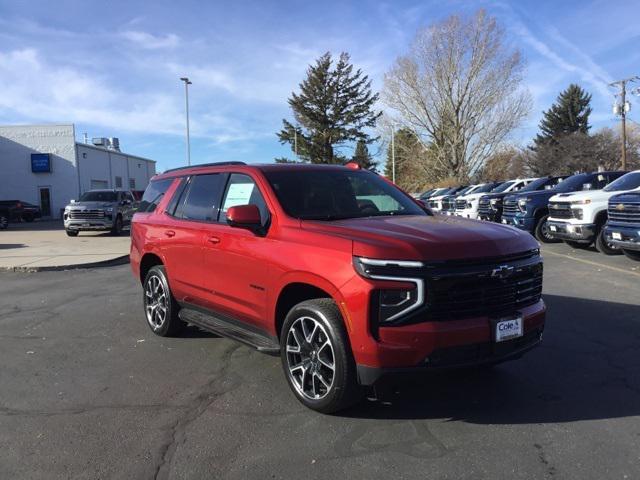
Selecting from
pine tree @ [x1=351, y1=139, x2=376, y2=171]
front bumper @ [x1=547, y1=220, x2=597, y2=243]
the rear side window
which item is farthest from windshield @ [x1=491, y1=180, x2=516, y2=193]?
pine tree @ [x1=351, y1=139, x2=376, y2=171]

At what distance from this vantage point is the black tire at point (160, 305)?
5748 mm

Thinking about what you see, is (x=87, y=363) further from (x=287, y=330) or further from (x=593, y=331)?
(x=593, y=331)

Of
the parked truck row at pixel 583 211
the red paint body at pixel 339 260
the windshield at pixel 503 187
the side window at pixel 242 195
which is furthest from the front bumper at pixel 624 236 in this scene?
the windshield at pixel 503 187

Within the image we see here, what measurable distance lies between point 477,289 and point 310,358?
4.13 feet

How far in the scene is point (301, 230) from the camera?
3967 millimetres

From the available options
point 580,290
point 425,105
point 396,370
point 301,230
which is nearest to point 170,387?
point 301,230

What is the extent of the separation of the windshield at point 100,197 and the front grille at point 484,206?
13.8 m

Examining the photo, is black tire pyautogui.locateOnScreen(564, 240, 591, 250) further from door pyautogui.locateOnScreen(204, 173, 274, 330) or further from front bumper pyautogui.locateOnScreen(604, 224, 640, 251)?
door pyautogui.locateOnScreen(204, 173, 274, 330)

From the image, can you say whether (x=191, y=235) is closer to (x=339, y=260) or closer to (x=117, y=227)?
(x=339, y=260)

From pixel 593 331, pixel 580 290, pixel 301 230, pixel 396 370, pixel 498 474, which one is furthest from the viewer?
pixel 580 290

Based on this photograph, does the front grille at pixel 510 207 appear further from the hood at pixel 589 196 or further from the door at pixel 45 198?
the door at pixel 45 198

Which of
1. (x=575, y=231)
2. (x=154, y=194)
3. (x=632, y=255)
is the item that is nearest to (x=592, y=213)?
(x=575, y=231)

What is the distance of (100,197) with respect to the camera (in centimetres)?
2142

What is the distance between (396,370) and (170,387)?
207 centimetres
